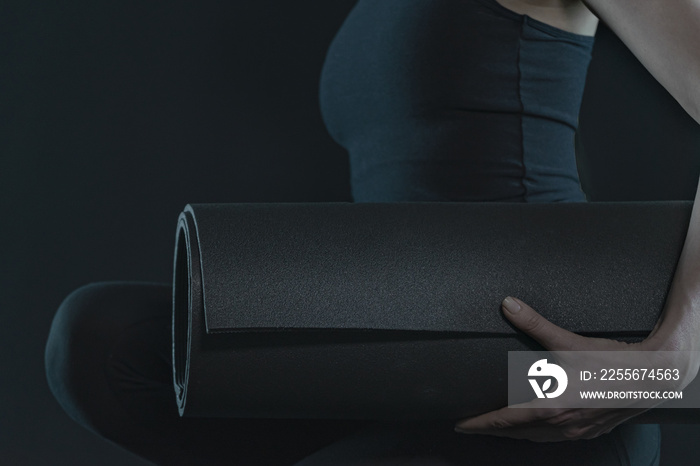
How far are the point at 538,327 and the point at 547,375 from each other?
40mm

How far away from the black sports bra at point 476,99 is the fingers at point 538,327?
0.24 meters

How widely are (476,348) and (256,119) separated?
1.02 metres

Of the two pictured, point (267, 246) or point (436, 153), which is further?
point (436, 153)

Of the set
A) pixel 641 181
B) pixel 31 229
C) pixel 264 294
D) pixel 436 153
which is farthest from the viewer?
pixel 31 229

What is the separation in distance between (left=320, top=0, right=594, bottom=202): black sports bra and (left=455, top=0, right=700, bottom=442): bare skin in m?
0.11

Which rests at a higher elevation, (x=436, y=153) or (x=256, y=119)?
(x=256, y=119)

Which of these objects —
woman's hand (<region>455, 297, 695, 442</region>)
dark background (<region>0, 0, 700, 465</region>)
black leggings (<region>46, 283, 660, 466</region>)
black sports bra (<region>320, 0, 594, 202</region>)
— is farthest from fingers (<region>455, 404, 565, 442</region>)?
dark background (<region>0, 0, 700, 465</region>)

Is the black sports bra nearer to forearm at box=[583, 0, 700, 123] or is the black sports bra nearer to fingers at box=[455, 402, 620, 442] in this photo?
forearm at box=[583, 0, 700, 123]

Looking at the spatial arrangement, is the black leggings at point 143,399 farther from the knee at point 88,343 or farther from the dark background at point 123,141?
the dark background at point 123,141

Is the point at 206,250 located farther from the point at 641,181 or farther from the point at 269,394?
the point at 641,181

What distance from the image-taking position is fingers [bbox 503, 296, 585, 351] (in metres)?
0.48

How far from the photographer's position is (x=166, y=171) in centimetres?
139

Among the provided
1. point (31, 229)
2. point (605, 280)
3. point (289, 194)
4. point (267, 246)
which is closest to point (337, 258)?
point (267, 246)

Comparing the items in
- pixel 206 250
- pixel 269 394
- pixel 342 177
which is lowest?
pixel 269 394
